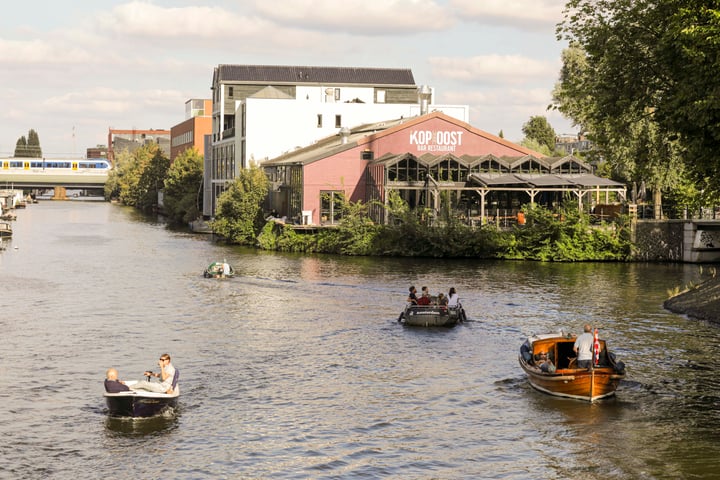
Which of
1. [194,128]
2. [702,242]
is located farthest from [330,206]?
[194,128]

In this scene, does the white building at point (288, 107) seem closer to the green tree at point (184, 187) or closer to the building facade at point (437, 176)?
the green tree at point (184, 187)

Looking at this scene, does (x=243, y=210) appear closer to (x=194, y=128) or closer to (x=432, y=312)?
(x=432, y=312)

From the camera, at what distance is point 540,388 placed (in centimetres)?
3472

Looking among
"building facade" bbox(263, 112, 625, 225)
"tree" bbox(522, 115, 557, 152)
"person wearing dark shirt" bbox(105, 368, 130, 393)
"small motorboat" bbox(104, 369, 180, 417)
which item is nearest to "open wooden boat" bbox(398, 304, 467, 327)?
"small motorboat" bbox(104, 369, 180, 417)

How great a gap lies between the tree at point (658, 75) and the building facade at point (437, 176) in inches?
1330

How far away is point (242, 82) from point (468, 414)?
109422 millimetres

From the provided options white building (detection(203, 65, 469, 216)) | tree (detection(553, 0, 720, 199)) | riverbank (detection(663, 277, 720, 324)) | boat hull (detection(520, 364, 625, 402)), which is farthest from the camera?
white building (detection(203, 65, 469, 216))

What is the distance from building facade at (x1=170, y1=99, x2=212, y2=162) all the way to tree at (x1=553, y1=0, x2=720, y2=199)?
355 feet

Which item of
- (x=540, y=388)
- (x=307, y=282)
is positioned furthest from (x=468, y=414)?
(x=307, y=282)

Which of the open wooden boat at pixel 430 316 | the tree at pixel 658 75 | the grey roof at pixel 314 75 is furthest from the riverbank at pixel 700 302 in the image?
the grey roof at pixel 314 75

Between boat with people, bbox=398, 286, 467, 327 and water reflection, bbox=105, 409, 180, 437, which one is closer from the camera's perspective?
water reflection, bbox=105, 409, 180, 437

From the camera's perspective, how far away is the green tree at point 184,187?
143375mm

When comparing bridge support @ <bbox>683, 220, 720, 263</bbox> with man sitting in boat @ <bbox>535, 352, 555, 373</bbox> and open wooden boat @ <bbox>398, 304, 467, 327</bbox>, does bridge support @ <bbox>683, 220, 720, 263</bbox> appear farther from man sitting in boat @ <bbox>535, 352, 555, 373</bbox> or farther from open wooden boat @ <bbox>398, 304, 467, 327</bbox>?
man sitting in boat @ <bbox>535, 352, 555, 373</bbox>

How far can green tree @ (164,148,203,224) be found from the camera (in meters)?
143
